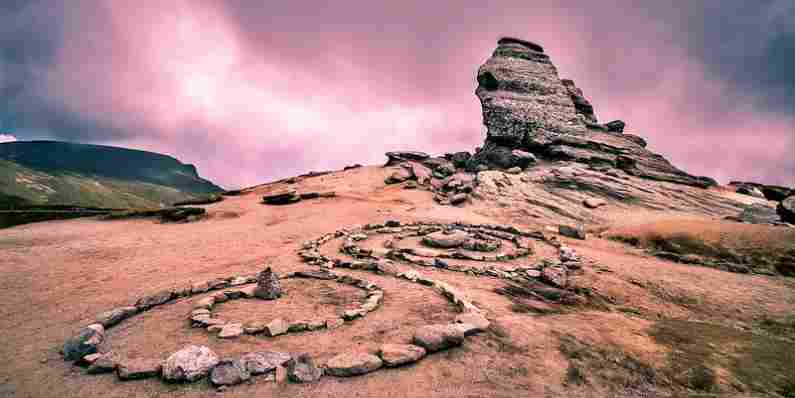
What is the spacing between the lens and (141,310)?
7383 mm

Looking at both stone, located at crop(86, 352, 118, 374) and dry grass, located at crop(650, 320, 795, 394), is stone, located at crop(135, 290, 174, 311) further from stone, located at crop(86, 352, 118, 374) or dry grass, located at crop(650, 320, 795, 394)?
dry grass, located at crop(650, 320, 795, 394)

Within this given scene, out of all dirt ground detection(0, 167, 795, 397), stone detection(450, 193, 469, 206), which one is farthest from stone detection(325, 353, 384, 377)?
stone detection(450, 193, 469, 206)

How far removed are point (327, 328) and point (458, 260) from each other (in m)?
7.64

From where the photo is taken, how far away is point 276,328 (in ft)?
20.5

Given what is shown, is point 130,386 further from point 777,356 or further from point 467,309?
point 777,356

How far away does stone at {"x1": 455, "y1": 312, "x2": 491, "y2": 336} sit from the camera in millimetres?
6090

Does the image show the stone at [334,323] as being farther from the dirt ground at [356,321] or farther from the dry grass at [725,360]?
the dry grass at [725,360]

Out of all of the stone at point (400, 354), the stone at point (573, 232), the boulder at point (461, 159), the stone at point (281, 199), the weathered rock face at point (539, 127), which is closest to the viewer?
the stone at point (400, 354)

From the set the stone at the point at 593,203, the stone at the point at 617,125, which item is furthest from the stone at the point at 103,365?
the stone at the point at 617,125

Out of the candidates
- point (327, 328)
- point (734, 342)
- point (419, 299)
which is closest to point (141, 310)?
point (327, 328)

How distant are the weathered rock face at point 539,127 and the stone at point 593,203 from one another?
11.5 meters

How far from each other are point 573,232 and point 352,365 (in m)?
17.0

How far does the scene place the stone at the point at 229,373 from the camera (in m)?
4.49

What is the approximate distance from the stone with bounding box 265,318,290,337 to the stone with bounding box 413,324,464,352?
8.75ft
